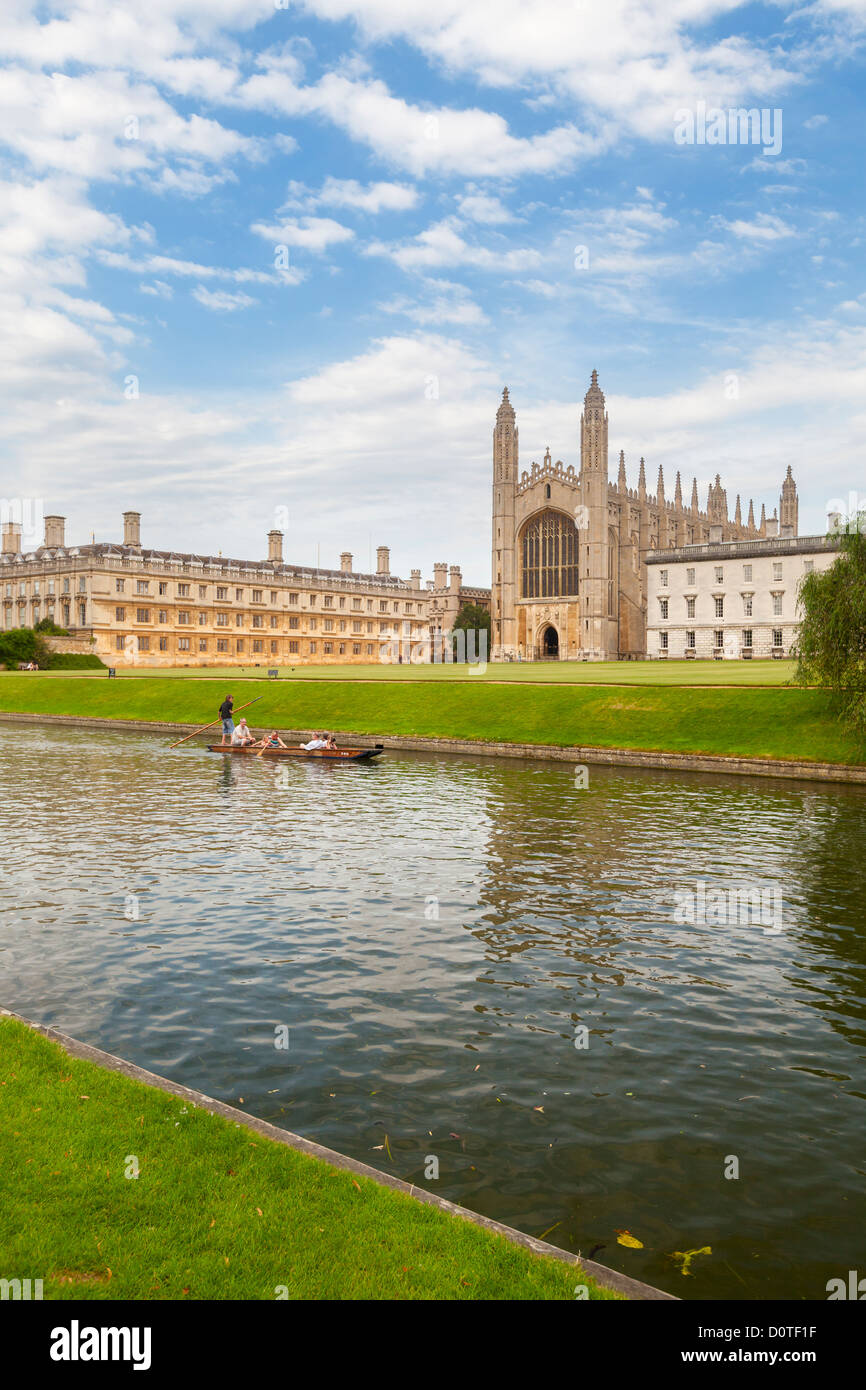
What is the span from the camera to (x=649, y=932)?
1259 cm

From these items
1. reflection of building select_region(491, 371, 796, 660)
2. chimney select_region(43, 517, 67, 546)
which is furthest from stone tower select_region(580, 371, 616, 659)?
chimney select_region(43, 517, 67, 546)

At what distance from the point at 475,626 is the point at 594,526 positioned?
31.3 meters

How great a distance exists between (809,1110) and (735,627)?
8166 centimetres

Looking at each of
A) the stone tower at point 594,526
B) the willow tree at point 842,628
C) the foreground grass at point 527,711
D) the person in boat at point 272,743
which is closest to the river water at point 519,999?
the willow tree at point 842,628

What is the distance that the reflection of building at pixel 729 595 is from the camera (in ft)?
267

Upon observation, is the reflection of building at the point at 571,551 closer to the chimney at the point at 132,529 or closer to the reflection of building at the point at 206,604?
the reflection of building at the point at 206,604

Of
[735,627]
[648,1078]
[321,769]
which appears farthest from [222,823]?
[735,627]

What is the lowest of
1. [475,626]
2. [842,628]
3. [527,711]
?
[527,711]

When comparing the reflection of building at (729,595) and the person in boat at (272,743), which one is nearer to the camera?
the person in boat at (272,743)

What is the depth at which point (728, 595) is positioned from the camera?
281 ft

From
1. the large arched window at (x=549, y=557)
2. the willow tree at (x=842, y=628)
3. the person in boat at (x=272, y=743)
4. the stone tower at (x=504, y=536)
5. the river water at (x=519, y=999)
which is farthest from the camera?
the stone tower at (x=504, y=536)

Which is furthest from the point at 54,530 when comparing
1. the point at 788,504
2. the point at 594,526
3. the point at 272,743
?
the point at 788,504

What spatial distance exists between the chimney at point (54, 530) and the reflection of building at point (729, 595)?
198 ft

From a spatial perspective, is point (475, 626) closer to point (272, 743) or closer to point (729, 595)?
point (729, 595)
